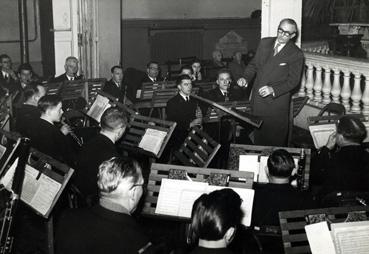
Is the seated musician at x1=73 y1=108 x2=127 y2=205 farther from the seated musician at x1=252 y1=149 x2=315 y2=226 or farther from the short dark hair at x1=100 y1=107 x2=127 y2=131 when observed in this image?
the seated musician at x1=252 y1=149 x2=315 y2=226

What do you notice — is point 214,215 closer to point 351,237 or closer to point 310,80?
point 351,237

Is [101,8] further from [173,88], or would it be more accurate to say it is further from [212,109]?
[212,109]

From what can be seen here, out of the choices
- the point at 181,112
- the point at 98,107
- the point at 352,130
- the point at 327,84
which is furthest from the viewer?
the point at 327,84

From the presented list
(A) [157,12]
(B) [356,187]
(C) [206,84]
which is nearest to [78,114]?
(C) [206,84]

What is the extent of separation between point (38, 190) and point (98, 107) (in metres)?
3.01

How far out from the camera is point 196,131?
5.54m

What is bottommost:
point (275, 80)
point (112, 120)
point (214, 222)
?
point (214, 222)

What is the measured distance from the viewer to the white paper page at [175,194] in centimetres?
403

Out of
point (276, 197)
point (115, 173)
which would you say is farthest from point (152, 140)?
point (115, 173)

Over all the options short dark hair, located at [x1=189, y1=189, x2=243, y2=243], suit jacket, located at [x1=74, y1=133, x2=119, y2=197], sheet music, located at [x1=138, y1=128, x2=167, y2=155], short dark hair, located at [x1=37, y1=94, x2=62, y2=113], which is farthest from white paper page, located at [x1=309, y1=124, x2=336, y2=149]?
short dark hair, located at [x1=189, y1=189, x2=243, y2=243]

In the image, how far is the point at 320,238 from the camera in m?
3.25

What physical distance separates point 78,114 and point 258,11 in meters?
8.02

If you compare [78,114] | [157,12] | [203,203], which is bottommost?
[78,114]

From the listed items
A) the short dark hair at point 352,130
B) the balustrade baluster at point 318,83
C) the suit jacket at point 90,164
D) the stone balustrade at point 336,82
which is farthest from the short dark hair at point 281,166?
the balustrade baluster at point 318,83
